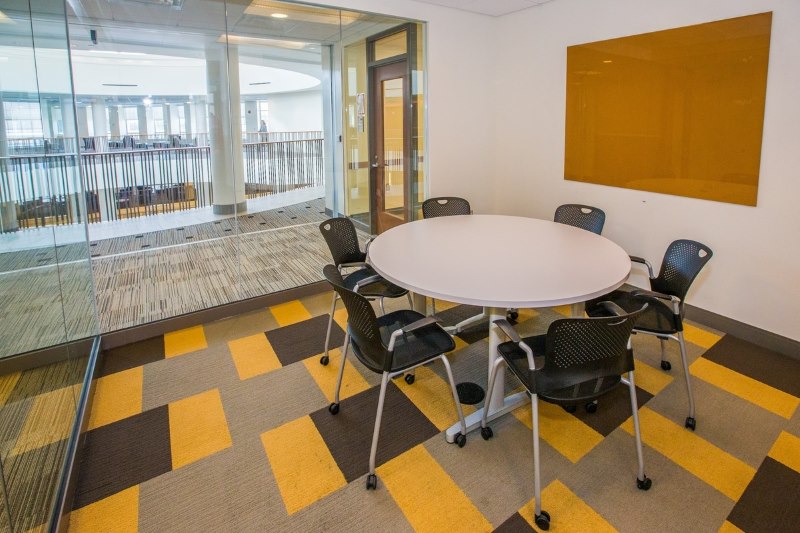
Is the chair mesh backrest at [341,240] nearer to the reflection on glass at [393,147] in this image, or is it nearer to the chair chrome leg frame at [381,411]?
the chair chrome leg frame at [381,411]

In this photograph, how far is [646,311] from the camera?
280cm

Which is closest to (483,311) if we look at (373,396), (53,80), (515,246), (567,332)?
(515,246)

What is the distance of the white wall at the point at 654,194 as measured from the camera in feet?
10.3

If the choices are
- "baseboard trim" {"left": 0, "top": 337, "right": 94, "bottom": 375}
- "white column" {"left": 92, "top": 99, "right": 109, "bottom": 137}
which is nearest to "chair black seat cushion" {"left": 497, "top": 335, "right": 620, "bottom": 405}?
"baseboard trim" {"left": 0, "top": 337, "right": 94, "bottom": 375}

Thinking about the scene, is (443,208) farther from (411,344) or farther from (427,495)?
(427,495)

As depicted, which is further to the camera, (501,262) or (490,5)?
(490,5)

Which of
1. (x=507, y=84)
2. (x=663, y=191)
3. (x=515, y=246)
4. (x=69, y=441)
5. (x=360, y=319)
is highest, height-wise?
(x=507, y=84)

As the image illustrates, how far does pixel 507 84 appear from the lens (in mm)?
5066

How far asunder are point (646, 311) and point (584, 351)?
106 cm

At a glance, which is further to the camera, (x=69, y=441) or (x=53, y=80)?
(x=53, y=80)

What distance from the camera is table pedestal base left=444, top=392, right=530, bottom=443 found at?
98.4 inches

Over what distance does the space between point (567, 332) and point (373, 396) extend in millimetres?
1399

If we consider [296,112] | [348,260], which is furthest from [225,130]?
[348,260]

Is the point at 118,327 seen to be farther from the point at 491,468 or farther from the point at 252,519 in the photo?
the point at 491,468
